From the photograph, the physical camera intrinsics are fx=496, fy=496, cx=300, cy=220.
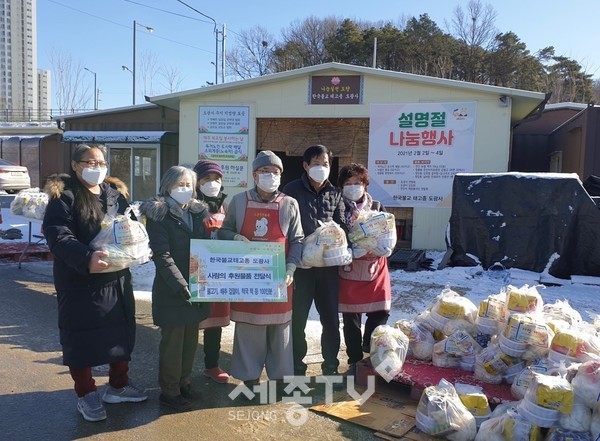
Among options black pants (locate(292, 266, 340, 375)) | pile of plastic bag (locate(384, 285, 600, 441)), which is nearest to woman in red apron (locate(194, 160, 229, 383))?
black pants (locate(292, 266, 340, 375))

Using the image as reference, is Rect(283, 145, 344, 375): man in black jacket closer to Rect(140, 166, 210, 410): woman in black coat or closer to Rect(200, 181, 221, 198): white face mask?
Rect(200, 181, 221, 198): white face mask

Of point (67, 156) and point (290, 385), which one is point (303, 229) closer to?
point (290, 385)

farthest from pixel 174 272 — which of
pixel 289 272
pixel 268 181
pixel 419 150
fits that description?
pixel 419 150

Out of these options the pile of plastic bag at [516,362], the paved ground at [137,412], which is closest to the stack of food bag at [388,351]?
the pile of plastic bag at [516,362]

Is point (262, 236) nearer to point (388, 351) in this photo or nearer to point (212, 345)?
point (212, 345)

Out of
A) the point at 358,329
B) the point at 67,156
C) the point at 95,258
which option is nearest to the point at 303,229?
the point at 358,329

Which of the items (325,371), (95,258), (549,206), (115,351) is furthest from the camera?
(549,206)

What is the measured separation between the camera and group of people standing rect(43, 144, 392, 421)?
3.33 m

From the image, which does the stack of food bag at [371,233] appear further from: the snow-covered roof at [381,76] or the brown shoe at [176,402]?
the snow-covered roof at [381,76]

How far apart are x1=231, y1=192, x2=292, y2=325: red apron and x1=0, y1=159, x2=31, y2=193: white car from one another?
20.1 m

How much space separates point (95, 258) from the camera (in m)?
3.14

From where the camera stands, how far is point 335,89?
10406 mm

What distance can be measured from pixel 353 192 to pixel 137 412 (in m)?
2.49

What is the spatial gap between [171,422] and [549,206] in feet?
21.2
